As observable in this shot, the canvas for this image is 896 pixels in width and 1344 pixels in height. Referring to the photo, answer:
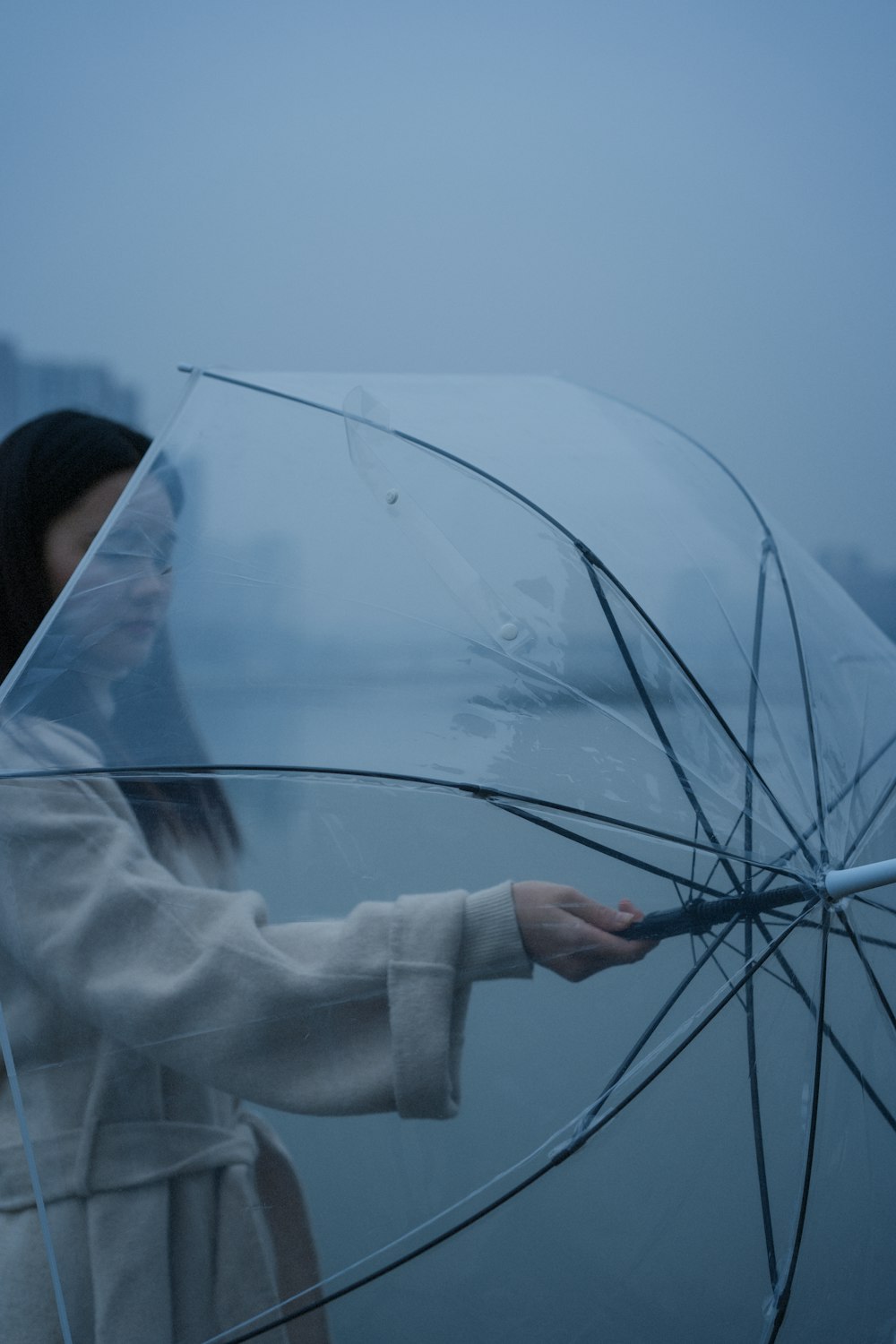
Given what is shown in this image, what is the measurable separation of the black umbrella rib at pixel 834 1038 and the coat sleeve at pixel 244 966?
0.18 m

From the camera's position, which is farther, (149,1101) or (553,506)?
(553,506)

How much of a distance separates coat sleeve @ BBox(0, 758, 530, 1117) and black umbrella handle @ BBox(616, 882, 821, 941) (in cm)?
8

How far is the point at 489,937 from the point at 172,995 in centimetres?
19

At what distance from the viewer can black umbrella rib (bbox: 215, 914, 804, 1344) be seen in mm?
663

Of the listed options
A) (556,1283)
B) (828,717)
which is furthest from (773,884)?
(556,1283)

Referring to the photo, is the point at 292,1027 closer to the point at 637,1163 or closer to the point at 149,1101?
the point at 149,1101

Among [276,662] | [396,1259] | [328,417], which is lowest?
[396,1259]

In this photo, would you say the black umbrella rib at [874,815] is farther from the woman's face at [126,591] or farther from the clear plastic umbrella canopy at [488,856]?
the woman's face at [126,591]

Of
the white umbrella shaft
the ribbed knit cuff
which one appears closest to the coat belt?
the ribbed knit cuff

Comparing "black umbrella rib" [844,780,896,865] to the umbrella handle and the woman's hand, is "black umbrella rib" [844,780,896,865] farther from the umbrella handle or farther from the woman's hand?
the woman's hand

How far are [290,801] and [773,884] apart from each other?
313 millimetres

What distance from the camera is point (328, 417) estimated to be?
2.62ft

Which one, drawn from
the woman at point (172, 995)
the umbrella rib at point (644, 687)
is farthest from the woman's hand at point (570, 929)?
the umbrella rib at point (644, 687)

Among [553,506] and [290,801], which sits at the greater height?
[553,506]
